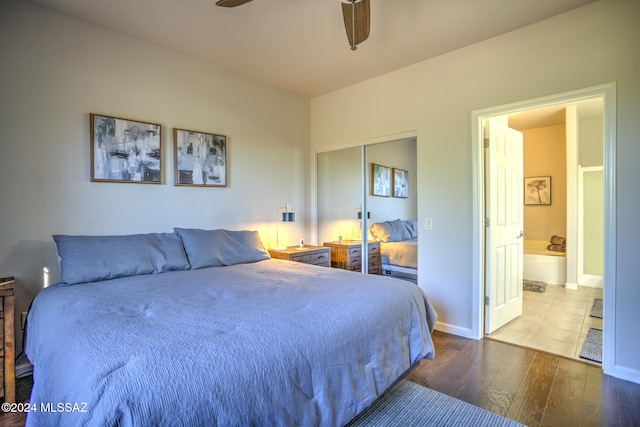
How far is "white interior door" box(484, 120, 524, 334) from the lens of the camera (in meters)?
3.03

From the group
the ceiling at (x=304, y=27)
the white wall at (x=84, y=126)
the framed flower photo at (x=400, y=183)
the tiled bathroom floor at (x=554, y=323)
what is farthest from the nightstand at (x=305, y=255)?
the ceiling at (x=304, y=27)

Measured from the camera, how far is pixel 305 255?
367cm

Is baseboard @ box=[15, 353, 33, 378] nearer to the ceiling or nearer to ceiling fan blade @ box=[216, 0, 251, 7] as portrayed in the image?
the ceiling

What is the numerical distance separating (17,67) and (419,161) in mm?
3455

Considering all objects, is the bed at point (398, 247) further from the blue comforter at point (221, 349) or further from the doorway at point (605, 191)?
the blue comforter at point (221, 349)

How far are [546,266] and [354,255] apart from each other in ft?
11.0

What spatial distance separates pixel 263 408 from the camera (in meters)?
1.08

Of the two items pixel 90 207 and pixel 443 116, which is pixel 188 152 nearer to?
pixel 90 207

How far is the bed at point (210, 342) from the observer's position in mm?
959

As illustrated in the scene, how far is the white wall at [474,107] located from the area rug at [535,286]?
2.38m

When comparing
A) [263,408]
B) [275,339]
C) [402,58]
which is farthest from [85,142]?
[402,58]

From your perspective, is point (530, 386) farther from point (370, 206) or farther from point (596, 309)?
point (596, 309)

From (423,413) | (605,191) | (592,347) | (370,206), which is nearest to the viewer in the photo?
(423,413)

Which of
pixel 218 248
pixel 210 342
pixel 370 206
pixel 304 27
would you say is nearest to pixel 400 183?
pixel 370 206
